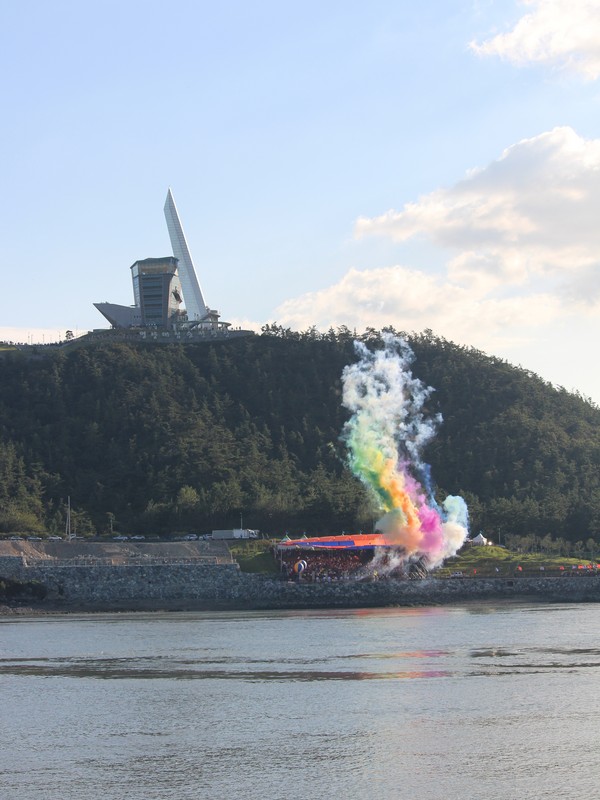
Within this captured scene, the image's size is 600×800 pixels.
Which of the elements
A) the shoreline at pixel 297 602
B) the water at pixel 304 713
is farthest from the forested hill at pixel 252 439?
the water at pixel 304 713

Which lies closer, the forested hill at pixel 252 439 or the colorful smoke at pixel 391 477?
the colorful smoke at pixel 391 477

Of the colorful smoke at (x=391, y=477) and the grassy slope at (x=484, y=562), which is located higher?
the colorful smoke at (x=391, y=477)

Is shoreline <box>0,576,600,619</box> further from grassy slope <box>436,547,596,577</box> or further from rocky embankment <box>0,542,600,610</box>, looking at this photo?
grassy slope <box>436,547,596,577</box>

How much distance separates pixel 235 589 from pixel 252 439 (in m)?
55.4

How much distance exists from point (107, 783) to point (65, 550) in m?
77.3

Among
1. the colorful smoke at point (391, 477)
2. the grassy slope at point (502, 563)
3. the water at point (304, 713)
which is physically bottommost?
the water at point (304, 713)

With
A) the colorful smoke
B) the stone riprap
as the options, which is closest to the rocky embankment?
the stone riprap

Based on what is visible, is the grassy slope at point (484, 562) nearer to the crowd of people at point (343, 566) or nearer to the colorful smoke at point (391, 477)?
the colorful smoke at point (391, 477)

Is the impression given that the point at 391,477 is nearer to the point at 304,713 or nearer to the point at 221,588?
the point at 221,588

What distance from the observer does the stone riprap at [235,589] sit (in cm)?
9706

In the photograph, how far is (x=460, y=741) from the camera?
39.5 m

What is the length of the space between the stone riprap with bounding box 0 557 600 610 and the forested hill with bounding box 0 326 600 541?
23120 millimetres

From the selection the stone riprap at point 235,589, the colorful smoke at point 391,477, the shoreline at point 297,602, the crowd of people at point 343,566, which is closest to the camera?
the shoreline at point 297,602

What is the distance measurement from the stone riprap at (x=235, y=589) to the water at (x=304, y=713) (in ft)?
73.3
